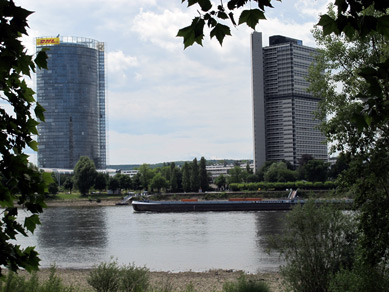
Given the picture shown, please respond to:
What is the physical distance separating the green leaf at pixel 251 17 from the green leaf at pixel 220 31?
13cm

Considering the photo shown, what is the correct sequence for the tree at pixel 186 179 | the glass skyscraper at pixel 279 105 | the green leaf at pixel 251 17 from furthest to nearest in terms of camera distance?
the glass skyscraper at pixel 279 105 → the tree at pixel 186 179 → the green leaf at pixel 251 17

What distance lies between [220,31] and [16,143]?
6.00 feet

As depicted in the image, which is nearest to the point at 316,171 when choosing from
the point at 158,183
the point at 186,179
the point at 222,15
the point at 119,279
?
the point at 186,179

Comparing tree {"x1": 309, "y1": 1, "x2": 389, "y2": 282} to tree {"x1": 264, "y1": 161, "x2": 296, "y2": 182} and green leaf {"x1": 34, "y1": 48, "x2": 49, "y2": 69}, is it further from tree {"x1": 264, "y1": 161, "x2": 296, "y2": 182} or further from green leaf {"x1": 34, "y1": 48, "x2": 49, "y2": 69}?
tree {"x1": 264, "y1": 161, "x2": 296, "y2": 182}


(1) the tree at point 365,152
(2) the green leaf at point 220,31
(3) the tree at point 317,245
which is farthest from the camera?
(3) the tree at point 317,245

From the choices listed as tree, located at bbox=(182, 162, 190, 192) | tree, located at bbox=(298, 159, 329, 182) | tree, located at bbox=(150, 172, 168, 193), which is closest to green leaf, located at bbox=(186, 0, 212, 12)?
tree, located at bbox=(298, 159, 329, 182)

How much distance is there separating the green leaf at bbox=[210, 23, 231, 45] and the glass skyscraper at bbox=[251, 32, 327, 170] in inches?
6738

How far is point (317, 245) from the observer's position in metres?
16.2

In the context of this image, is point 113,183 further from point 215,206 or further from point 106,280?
point 106,280

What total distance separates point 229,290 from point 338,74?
905cm

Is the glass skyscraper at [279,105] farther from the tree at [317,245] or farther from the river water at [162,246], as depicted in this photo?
the tree at [317,245]

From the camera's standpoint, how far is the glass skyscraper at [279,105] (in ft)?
564

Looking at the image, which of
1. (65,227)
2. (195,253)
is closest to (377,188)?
(195,253)

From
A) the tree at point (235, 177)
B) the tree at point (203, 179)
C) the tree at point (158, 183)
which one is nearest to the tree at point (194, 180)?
the tree at point (203, 179)
